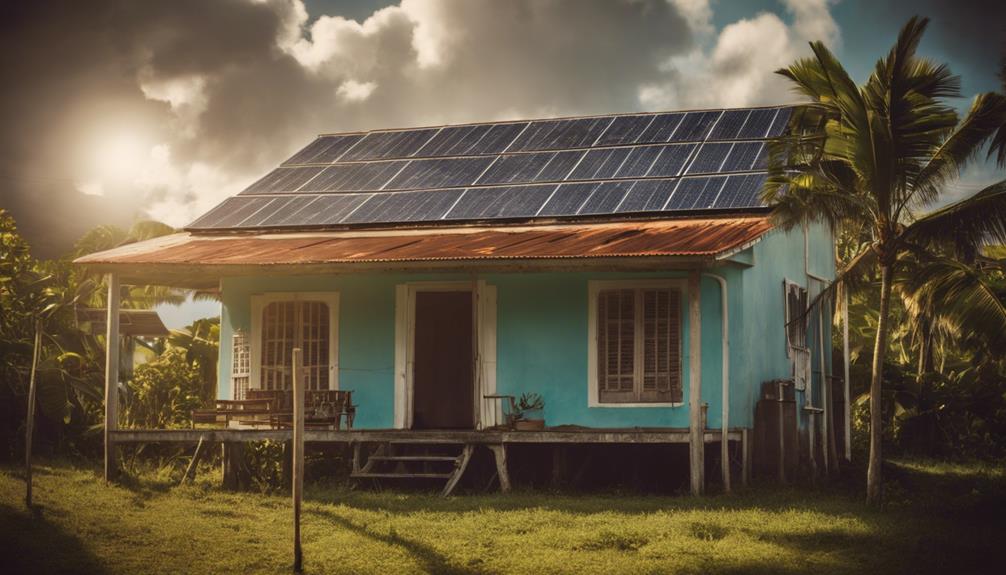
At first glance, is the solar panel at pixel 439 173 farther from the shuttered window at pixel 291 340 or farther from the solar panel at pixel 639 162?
the shuttered window at pixel 291 340

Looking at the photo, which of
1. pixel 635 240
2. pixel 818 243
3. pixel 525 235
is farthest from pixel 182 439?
pixel 818 243

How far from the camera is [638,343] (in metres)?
16.6

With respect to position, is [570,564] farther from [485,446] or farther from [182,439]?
[182,439]

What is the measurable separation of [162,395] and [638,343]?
30.9 ft

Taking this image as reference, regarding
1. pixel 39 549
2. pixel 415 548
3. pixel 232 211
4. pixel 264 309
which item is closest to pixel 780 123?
pixel 264 309

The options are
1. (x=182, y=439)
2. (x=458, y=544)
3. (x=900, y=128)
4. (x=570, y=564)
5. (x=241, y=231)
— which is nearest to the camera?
(x=570, y=564)

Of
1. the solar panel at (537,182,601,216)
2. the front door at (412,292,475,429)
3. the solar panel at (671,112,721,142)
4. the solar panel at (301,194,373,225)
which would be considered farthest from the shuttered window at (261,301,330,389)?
the solar panel at (671,112,721,142)

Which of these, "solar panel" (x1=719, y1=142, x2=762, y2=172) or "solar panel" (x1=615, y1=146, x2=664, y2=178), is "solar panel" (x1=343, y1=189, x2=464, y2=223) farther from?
"solar panel" (x1=719, y1=142, x2=762, y2=172)

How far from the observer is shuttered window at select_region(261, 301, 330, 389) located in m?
18.1

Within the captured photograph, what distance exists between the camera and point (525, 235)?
677 inches

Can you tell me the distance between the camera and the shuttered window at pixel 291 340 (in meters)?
18.1

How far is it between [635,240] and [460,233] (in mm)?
3084

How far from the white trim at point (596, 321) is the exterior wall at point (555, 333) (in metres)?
0.05

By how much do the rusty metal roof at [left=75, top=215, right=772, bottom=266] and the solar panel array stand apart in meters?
0.34
